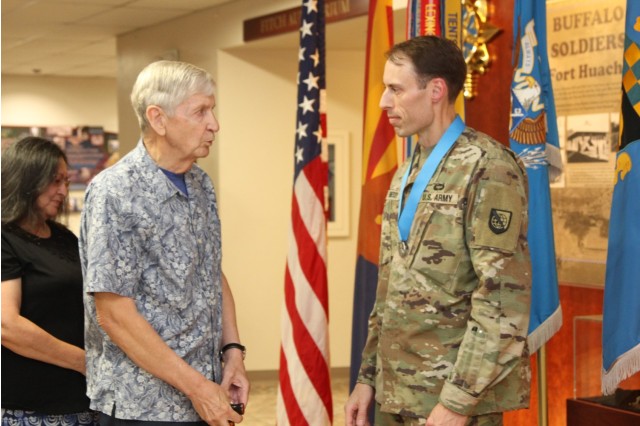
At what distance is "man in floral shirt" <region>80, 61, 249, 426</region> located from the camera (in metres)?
2.10

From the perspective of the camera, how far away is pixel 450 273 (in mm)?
2170

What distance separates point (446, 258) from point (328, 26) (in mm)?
4825

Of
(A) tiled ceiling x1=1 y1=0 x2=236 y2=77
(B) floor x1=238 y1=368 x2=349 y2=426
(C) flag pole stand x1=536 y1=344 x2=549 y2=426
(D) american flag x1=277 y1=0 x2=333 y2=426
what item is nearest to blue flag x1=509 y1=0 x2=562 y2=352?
(C) flag pole stand x1=536 y1=344 x2=549 y2=426

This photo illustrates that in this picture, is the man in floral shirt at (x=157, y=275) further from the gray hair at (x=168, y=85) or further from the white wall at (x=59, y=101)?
the white wall at (x=59, y=101)

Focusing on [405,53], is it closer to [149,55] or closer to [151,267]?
[151,267]

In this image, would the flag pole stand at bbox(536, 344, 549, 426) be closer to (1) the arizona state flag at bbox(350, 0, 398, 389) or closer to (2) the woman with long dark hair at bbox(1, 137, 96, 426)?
(1) the arizona state flag at bbox(350, 0, 398, 389)

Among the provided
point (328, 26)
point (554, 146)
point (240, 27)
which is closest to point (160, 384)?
point (554, 146)

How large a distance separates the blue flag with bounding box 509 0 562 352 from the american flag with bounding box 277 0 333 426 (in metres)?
1.08

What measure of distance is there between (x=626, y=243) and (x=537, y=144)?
0.55 metres

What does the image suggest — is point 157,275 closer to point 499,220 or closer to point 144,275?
point 144,275

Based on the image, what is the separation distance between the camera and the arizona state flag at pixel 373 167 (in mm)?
3809

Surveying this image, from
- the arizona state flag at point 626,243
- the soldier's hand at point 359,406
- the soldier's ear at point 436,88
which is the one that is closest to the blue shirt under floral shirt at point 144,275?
the soldier's hand at point 359,406

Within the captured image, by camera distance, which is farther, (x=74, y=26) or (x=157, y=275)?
(x=74, y=26)

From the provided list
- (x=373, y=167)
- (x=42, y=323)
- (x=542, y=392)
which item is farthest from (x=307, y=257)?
(x=42, y=323)
